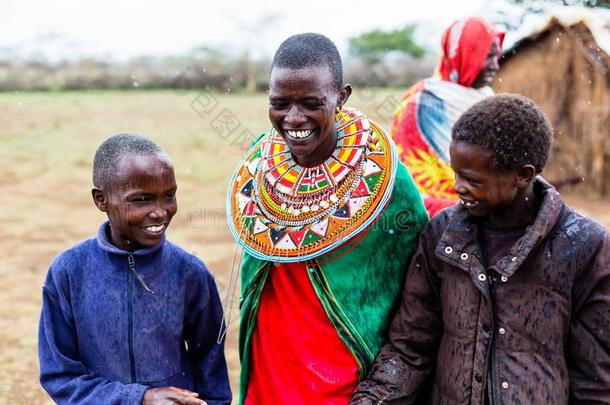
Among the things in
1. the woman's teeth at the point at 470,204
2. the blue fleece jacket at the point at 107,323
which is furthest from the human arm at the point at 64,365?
→ the woman's teeth at the point at 470,204

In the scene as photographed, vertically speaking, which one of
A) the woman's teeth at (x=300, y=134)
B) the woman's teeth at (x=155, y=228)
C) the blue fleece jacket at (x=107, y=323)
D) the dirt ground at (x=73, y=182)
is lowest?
the dirt ground at (x=73, y=182)

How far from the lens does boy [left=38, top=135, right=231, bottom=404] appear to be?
226 cm

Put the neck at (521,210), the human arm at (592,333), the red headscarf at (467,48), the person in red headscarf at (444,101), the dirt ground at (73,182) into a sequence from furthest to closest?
the dirt ground at (73,182) → the red headscarf at (467,48) → the person in red headscarf at (444,101) → the neck at (521,210) → the human arm at (592,333)

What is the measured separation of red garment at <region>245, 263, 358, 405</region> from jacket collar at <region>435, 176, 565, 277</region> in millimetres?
475

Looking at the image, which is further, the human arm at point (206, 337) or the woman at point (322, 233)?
the human arm at point (206, 337)

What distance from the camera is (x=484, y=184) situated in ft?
6.86

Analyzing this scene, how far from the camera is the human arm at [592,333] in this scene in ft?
6.71

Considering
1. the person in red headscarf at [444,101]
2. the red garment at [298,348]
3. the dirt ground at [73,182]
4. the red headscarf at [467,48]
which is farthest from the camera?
the dirt ground at [73,182]

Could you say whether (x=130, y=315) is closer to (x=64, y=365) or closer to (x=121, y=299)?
(x=121, y=299)

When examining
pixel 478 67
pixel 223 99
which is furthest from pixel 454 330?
pixel 223 99

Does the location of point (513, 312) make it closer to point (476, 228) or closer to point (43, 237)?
point (476, 228)

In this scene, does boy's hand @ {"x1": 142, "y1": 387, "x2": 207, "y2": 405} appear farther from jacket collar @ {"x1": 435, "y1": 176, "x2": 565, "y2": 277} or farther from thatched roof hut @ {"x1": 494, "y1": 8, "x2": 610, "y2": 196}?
thatched roof hut @ {"x1": 494, "y1": 8, "x2": 610, "y2": 196}

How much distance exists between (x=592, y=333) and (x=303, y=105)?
1.11 metres

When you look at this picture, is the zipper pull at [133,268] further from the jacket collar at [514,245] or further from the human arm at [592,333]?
the human arm at [592,333]
